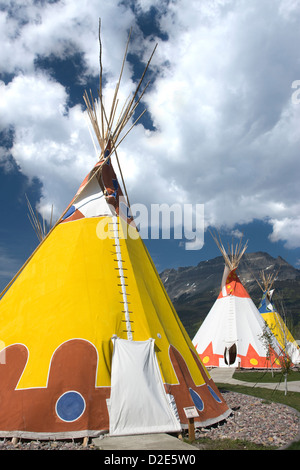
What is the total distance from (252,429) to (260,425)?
49 centimetres

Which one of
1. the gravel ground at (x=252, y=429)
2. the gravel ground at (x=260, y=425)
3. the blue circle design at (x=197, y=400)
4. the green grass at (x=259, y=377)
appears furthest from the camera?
the green grass at (x=259, y=377)

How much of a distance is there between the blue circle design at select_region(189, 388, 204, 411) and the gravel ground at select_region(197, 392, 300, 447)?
0.41m

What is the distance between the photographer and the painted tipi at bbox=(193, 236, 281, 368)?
746 inches

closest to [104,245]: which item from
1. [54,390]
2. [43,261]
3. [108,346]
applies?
[43,261]

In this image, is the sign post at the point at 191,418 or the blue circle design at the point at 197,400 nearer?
the sign post at the point at 191,418

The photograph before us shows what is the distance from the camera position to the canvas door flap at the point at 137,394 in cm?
574

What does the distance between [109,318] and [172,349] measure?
1.61 meters

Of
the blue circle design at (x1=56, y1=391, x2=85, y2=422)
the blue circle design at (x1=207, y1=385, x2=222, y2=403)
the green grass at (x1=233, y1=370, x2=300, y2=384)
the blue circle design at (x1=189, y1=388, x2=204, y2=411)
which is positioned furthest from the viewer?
the green grass at (x1=233, y1=370, x2=300, y2=384)

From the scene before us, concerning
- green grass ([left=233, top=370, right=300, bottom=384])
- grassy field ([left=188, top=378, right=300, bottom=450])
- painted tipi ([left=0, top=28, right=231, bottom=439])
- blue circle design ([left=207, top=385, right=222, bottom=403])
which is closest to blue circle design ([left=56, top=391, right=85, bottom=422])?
painted tipi ([left=0, top=28, right=231, bottom=439])

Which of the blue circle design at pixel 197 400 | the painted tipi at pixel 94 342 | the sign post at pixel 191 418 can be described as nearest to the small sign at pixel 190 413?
the sign post at pixel 191 418

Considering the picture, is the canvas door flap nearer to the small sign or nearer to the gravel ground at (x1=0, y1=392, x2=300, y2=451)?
the small sign

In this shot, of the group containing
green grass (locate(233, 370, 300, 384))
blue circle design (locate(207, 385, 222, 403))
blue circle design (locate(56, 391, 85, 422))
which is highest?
blue circle design (locate(56, 391, 85, 422))

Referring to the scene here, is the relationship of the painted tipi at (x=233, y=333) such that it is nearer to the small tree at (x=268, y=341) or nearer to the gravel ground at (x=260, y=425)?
the small tree at (x=268, y=341)

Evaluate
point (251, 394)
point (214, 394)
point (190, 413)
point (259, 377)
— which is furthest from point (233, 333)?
point (190, 413)
